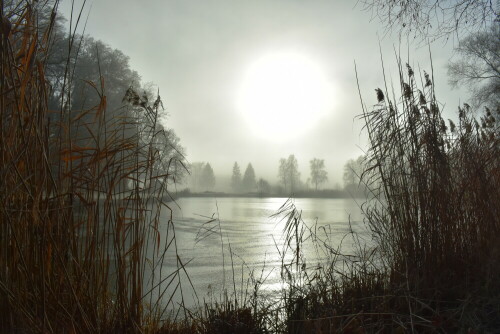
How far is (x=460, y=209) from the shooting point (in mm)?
2443

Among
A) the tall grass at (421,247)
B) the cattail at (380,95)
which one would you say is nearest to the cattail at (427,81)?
the tall grass at (421,247)

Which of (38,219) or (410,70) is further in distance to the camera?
(410,70)

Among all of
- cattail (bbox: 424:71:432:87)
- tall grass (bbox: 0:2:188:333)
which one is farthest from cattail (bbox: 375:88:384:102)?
tall grass (bbox: 0:2:188:333)

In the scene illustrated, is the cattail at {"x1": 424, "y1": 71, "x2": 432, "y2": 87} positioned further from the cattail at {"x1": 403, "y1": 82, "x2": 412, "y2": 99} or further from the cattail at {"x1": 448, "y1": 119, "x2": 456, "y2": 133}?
the cattail at {"x1": 448, "y1": 119, "x2": 456, "y2": 133}

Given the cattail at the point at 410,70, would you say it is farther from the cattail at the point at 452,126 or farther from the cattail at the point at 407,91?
the cattail at the point at 452,126

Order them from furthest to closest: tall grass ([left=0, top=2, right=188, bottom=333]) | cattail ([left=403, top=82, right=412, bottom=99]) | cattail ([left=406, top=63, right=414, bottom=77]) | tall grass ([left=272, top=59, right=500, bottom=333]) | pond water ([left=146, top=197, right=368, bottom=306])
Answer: pond water ([left=146, top=197, right=368, bottom=306]) < cattail ([left=406, top=63, right=414, bottom=77]) < cattail ([left=403, top=82, right=412, bottom=99]) < tall grass ([left=272, top=59, right=500, bottom=333]) < tall grass ([left=0, top=2, right=188, bottom=333])

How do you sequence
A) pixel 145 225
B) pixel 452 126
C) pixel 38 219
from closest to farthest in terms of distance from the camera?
1. pixel 38 219
2. pixel 145 225
3. pixel 452 126

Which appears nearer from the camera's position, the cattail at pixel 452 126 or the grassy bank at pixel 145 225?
the grassy bank at pixel 145 225

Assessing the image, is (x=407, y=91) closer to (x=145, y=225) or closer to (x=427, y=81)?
(x=427, y=81)

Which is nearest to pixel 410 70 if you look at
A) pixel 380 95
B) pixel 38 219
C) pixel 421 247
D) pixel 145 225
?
pixel 380 95

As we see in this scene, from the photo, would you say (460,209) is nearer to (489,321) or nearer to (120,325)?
(489,321)

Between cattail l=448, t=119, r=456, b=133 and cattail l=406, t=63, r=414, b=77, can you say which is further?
cattail l=448, t=119, r=456, b=133

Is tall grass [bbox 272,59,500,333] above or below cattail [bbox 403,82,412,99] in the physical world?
below

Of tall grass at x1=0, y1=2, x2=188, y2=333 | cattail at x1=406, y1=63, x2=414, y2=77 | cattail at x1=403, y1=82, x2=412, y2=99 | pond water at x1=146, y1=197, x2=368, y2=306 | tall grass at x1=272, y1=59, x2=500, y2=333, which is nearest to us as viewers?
tall grass at x1=0, y1=2, x2=188, y2=333
